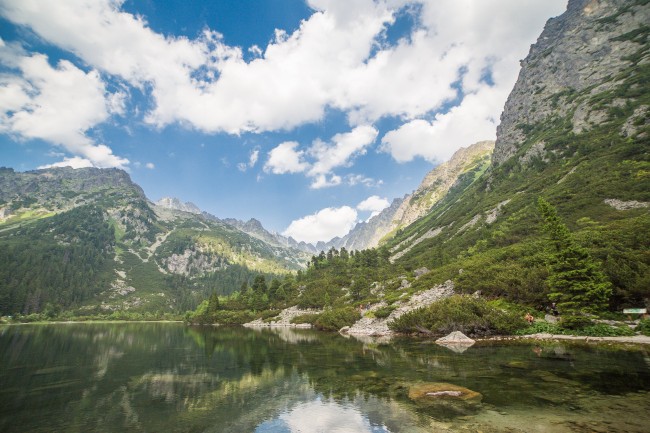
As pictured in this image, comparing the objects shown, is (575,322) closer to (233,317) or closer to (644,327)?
(644,327)

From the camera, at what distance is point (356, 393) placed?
18.8 m

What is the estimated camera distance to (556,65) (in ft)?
649

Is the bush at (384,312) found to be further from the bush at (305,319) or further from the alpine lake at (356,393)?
the alpine lake at (356,393)

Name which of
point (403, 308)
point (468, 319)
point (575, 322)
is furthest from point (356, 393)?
point (403, 308)

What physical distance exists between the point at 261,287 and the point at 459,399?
12138cm

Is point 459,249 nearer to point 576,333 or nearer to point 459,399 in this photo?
point 576,333

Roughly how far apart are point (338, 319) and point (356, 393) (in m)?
53.1

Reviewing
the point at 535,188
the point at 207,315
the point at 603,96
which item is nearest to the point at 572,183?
the point at 535,188

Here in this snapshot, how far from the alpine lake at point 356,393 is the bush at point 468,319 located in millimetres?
8612

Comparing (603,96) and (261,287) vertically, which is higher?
(603,96)

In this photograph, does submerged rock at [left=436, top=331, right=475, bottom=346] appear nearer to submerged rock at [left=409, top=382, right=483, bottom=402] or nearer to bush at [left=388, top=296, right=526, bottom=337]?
bush at [left=388, top=296, right=526, bottom=337]

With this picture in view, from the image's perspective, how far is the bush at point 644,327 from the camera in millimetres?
28391

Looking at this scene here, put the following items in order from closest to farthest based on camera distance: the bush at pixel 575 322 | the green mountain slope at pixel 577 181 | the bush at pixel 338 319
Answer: the bush at pixel 575 322
the green mountain slope at pixel 577 181
the bush at pixel 338 319

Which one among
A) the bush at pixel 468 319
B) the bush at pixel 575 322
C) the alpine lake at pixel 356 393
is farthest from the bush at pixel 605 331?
the bush at pixel 468 319
